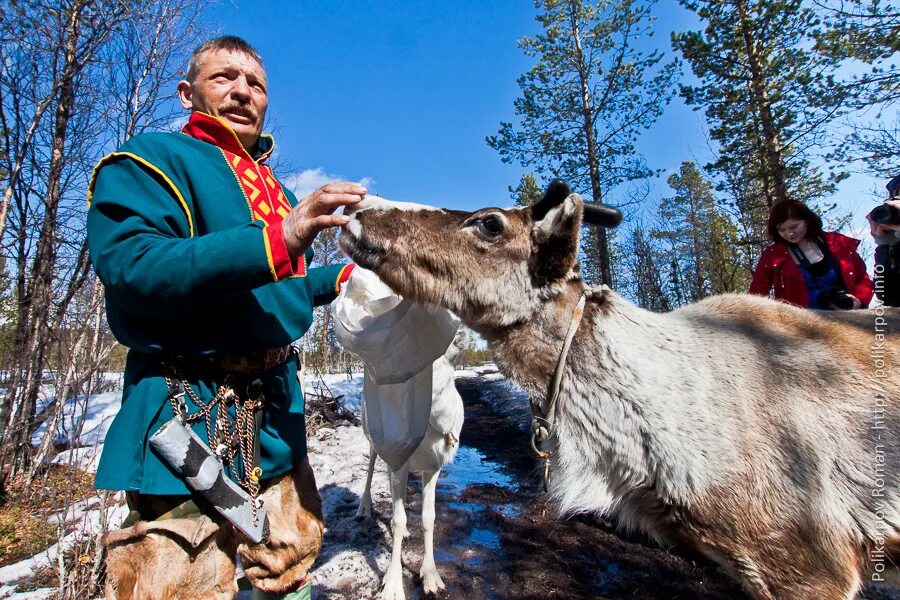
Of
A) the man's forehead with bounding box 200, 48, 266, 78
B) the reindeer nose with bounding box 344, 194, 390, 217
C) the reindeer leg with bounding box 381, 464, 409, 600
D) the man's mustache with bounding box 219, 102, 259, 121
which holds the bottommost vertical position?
the reindeer leg with bounding box 381, 464, 409, 600

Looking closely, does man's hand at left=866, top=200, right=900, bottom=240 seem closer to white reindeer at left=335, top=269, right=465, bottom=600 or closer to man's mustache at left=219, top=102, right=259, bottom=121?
white reindeer at left=335, top=269, right=465, bottom=600

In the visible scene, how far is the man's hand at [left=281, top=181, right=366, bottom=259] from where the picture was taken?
1.54 metres

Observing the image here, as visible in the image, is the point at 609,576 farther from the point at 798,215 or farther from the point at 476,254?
the point at 798,215

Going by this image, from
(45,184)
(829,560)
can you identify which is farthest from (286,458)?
(45,184)

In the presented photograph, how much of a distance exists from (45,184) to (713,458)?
30.7 ft

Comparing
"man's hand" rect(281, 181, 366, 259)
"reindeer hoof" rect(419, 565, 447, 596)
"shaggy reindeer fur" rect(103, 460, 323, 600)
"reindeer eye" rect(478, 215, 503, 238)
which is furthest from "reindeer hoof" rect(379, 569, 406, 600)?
"man's hand" rect(281, 181, 366, 259)

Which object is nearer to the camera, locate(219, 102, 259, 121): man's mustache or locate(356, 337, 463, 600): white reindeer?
locate(219, 102, 259, 121): man's mustache

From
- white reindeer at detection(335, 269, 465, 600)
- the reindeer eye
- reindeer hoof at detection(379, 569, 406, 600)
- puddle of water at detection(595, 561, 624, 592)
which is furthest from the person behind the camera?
puddle of water at detection(595, 561, 624, 592)

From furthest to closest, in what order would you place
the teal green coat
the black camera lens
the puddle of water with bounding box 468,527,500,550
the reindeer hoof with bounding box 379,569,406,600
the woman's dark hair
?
the puddle of water with bounding box 468,527,500,550 < the woman's dark hair < the reindeer hoof with bounding box 379,569,406,600 < the black camera lens < the teal green coat

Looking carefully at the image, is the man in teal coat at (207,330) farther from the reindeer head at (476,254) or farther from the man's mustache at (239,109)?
the reindeer head at (476,254)

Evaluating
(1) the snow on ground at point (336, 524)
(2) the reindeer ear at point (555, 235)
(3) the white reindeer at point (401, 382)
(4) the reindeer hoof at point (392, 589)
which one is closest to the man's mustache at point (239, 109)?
(3) the white reindeer at point (401, 382)

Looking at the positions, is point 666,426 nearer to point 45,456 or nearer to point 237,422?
point 237,422

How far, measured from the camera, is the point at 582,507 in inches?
83.0

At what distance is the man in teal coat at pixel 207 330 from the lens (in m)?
1.46
